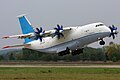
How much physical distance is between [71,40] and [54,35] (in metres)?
4.29

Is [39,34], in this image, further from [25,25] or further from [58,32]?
[25,25]

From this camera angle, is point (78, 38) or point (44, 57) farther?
point (44, 57)

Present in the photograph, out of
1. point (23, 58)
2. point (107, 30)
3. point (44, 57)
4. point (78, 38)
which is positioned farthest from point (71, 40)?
point (23, 58)

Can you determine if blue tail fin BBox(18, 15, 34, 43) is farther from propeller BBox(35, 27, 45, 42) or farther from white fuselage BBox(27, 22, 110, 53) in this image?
propeller BBox(35, 27, 45, 42)

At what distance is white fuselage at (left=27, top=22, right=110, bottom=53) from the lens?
61.2 meters

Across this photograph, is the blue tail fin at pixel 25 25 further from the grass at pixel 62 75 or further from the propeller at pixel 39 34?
the grass at pixel 62 75

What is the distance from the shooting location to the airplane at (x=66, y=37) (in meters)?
61.5

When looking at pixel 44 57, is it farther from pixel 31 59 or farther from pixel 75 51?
pixel 75 51

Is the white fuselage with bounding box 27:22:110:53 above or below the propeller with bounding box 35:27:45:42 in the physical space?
below

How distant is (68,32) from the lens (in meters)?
67.4

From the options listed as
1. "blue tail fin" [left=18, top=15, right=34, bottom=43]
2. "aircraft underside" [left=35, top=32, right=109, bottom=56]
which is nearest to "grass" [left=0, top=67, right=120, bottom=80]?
"aircraft underside" [left=35, top=32, right=109, bottom=56]

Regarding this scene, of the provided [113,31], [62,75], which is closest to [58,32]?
[113,31]

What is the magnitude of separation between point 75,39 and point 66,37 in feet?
10.6

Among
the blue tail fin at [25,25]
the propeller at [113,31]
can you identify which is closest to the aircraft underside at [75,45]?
the propeller at [113,31]
